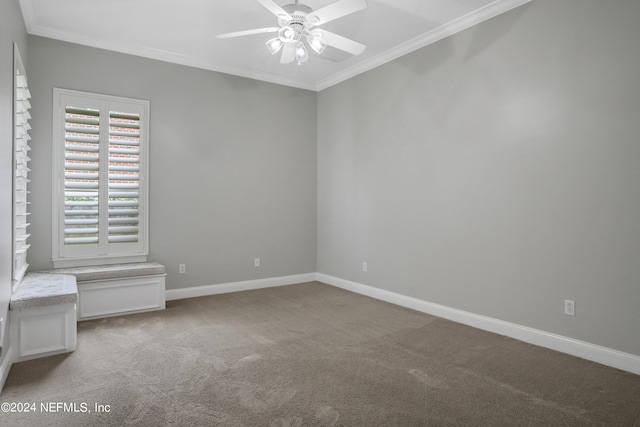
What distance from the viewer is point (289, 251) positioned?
5648mm

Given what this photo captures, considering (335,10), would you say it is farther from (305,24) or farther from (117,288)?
(117,288)

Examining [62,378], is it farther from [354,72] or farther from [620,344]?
[354,72]

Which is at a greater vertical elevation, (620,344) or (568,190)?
(568,190)

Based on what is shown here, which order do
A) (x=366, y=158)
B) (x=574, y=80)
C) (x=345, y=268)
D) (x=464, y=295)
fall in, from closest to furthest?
(x=574, y=80) < (x=464, y=295) < (x=366, y=158) < (x=345, y=268)

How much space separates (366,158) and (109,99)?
3053 mm

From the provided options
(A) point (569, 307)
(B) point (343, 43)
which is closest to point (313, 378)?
(A) point (569, 307)

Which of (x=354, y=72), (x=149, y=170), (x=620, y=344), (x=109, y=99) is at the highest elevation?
(x=354, y=72)

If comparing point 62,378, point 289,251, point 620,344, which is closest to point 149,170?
point 289,251

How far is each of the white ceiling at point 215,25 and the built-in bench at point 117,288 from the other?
2424mm

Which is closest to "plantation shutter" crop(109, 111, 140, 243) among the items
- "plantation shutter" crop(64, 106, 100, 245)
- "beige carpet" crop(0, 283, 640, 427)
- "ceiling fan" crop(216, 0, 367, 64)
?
"plantation shutter" crop(64, 106, 100, 245)

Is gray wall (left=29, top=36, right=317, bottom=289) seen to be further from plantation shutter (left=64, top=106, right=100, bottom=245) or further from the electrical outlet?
the electrical outlet

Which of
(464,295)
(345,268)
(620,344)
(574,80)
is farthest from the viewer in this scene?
(345,268)

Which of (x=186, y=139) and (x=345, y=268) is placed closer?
(x=186, y=139)

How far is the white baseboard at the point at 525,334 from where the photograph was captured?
2.81 m
